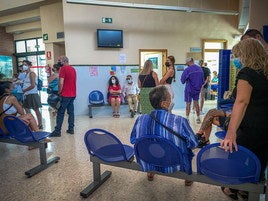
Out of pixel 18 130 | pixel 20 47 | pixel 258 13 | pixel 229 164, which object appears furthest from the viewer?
pixel 20 47

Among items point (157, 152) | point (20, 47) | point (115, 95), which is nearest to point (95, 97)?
point (115, 95)

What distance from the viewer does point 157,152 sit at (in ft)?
5.77

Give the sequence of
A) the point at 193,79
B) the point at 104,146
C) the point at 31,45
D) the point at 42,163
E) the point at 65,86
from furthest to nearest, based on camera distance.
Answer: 1. the point at 31,45
2. the point at 193,79
3. the point at 65,86
4. the point at 42,163
5. the point at 104,146

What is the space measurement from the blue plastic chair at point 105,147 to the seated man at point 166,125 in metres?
0.27

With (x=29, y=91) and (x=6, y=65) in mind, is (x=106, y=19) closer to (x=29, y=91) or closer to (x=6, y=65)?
(x=29, y=91)

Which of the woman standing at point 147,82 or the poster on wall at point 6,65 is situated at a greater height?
the poster on wall at point 6,65

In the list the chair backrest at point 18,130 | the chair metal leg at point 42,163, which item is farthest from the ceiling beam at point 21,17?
the chair metal leg at point 42,163

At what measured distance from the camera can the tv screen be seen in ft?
20.4

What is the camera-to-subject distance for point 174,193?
7.36 ft

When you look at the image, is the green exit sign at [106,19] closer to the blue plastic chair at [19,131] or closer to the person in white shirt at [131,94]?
the person in white shirt at [131,94]

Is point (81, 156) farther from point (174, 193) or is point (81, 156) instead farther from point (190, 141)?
point (190, 141)

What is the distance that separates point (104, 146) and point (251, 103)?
4.20 feet

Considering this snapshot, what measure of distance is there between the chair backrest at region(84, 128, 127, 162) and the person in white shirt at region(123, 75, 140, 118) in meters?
3.96

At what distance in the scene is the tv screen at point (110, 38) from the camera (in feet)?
20.4
